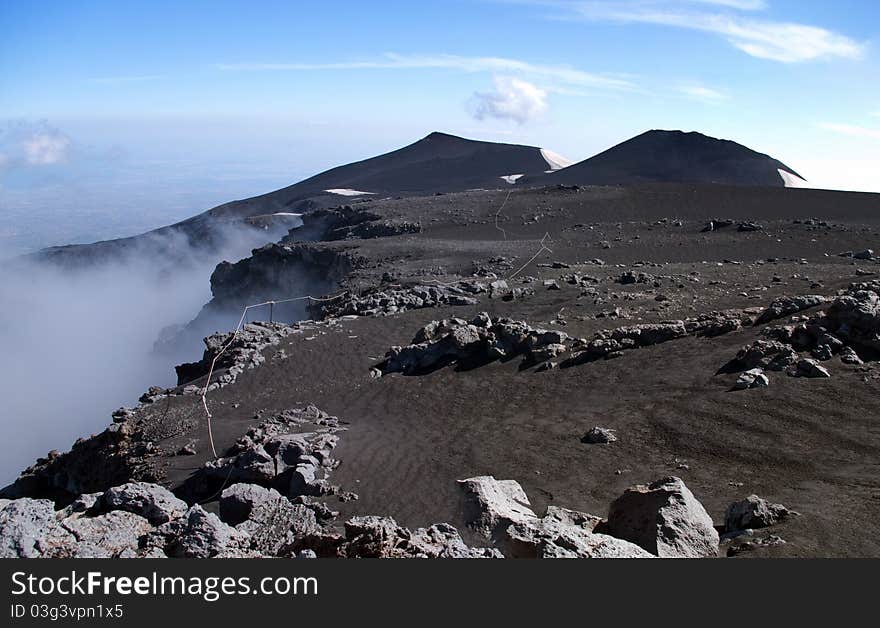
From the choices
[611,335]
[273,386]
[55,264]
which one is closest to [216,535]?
[273,386]

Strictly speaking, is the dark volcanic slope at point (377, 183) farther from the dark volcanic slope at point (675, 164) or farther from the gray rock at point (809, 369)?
the gray rock at point (809, 369)

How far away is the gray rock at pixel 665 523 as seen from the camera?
4191 mm

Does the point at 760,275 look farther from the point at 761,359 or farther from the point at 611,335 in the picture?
the point at 761,359

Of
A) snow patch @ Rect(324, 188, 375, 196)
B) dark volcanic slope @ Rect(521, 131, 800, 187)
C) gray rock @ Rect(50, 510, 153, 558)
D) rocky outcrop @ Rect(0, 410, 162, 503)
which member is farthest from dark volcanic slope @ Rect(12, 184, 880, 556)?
snow patch @ Rect(324, 188, 375, 196)

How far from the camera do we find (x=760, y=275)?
44.4 ft

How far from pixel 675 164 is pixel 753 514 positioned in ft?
121

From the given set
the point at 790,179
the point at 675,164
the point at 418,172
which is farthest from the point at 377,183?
the point at 790,179

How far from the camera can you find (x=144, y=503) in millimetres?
5328

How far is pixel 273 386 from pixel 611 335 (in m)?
4.62

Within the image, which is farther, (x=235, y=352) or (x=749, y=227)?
(x=749, y=227)

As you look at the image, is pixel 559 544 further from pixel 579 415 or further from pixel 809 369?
pixel 809 369

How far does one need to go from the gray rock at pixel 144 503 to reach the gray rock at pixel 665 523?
3128mm

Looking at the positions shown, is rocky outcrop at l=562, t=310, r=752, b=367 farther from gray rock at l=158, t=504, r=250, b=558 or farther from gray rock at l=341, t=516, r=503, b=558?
gray rock at l=158, t=504, r=250, b=558

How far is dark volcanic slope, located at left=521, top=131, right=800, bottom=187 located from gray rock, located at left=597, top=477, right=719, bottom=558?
32.0m
